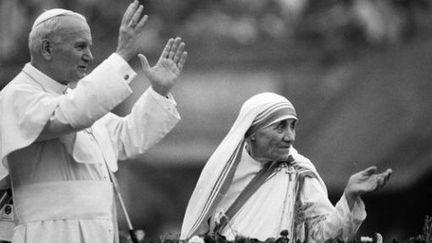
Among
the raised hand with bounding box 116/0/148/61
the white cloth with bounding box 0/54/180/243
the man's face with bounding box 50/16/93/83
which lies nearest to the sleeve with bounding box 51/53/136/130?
the white cloth with bounding box 0/54/180/243

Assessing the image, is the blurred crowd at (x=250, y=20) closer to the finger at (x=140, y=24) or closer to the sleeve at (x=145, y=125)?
the sleeve at (x=145, y=125)

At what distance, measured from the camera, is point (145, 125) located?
7.58 meters

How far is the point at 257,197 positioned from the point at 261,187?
67 millimetres

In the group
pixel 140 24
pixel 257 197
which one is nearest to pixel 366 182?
pixel 257 197

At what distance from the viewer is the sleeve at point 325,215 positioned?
27.8 feet

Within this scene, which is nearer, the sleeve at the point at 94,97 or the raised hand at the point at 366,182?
the sleeve at the point at 94,97

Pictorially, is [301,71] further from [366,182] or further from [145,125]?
[145,125]

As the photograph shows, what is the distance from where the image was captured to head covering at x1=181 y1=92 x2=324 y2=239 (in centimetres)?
902

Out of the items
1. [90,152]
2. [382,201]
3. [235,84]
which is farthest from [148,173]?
[90,152]

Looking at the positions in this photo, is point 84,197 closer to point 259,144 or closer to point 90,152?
point 90,152

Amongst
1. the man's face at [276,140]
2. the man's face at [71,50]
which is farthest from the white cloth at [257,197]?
the man's face at [71,50]

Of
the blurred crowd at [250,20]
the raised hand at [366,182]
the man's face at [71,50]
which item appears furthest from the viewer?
the blurred crowd at [250,20]

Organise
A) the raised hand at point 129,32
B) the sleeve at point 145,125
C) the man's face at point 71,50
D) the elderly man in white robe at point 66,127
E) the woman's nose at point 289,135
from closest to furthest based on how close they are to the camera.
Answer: the elderly man in white robe at point 66,127 < the raised hand at point 129,32 < the man's face at point 71,50 < the sleeve at point 145,125 < the woman's nose at point 289,135

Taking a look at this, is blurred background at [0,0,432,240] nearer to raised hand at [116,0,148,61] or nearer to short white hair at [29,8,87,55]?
short white hair at [29,8,87,55]
